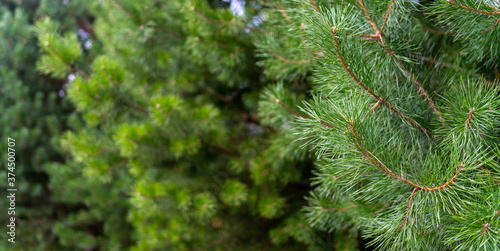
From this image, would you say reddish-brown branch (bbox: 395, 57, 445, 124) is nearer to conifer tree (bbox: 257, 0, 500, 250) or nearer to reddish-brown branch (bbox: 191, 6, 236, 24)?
conifer tree (bbox: 257, 0, 500, 250)

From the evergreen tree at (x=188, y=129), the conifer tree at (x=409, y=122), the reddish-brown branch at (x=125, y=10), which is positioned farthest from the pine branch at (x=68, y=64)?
the conifer tree at (x=409, y=122)

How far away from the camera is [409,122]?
75cm

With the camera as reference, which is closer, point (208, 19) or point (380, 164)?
point (380, 164)

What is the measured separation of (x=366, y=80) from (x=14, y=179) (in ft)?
8.34

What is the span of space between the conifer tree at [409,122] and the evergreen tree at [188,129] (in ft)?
1.48

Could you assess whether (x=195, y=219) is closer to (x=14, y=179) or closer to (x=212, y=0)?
(x=212, y=0)

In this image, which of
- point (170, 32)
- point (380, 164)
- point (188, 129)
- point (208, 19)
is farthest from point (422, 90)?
point (170, 32)

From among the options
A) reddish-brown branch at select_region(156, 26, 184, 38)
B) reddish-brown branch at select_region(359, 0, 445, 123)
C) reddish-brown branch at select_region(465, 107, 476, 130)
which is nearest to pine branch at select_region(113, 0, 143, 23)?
reddish-brown branch at select_region(156, 26, 184, 38)

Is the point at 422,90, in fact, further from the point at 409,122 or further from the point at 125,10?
the point at 125,10

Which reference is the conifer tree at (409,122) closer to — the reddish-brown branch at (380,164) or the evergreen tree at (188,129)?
the reddish-brown branch at (380,164)

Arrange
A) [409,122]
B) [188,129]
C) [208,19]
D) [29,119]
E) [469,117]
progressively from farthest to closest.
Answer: [29,119] → [188,129] → [208,19] → [409,122] → [469,117]

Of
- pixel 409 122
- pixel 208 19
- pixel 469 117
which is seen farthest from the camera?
pixel 208 19

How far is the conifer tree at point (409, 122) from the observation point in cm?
63

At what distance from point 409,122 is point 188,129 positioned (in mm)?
1110
